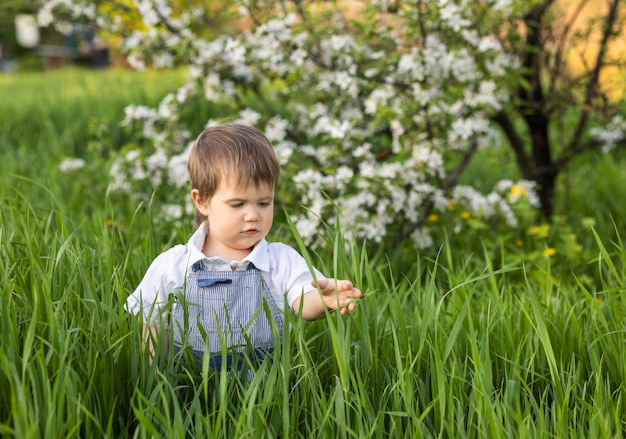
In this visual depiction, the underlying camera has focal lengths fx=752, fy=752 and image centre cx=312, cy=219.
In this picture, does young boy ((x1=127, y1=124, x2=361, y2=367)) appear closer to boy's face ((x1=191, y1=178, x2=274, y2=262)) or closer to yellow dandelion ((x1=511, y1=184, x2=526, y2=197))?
boy's face ((x1=191, y1=178, x2=274, y2=262))

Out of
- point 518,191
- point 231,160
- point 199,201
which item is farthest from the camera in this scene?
point 518,191

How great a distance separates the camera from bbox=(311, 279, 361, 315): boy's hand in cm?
174

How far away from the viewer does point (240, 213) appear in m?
1.92

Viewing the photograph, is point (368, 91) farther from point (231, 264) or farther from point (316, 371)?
point (316, 371)

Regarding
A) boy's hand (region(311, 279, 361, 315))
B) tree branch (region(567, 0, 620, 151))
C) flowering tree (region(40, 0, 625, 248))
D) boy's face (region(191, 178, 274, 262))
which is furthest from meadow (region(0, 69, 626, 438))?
tree branch (region(567, 0, 620, 151))

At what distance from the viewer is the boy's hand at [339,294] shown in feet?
5.69

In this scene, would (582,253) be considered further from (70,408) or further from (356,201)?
(70,408)

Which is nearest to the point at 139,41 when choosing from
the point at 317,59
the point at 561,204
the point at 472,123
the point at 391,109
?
the point at 317,59

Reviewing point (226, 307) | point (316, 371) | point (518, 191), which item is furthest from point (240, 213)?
point (518, 191)

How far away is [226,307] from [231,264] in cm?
12

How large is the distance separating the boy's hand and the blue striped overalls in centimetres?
17

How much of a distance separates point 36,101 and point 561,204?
5.54 m

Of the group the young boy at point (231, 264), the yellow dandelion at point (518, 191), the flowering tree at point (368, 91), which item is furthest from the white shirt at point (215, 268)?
the yellow dandelion at point (518, 191)

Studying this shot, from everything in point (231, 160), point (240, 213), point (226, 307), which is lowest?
point (226, 307)
